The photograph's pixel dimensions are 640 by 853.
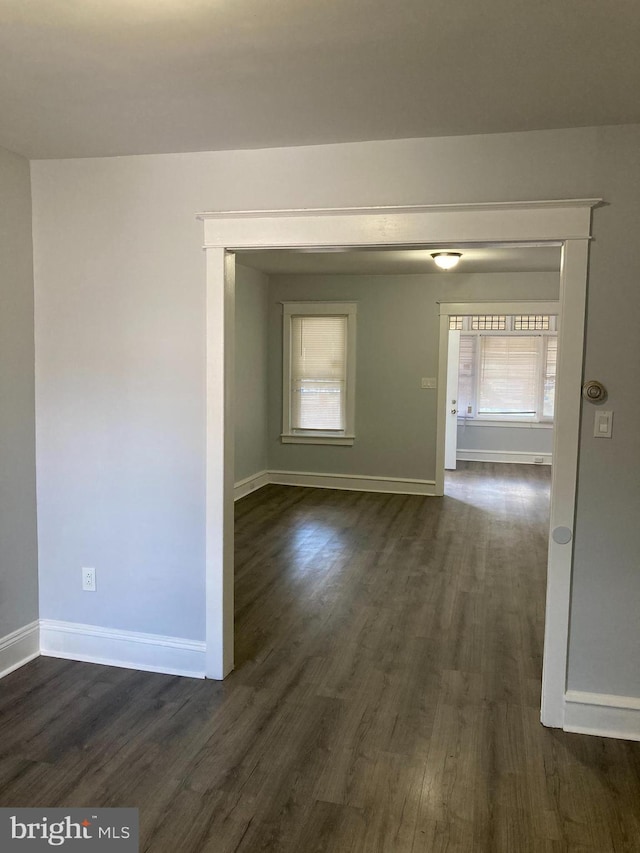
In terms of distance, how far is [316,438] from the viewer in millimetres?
7656

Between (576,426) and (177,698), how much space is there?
83.1 inches

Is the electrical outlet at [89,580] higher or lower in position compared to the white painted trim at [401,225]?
lower

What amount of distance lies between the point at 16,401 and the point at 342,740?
216cm

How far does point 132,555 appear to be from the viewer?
10.4 feet

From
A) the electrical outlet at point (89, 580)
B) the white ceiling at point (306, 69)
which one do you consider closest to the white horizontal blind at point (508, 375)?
the white ceiling at point (306, 69)

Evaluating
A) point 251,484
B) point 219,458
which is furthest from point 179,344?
point 251,484

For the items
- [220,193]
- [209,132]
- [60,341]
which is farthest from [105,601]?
[209,132]

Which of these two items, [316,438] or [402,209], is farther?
[316,438]

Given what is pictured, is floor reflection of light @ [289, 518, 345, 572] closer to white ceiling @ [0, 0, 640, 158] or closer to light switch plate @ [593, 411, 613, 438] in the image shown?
light switch plate @ [593, 411, 613, 438]

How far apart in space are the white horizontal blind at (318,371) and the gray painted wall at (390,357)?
0.67 ft

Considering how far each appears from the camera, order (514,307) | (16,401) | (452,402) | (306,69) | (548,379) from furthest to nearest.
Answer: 1. (548,379)
2. (452,402)
3. (514,307)
4. (16,401)
5. (306,69)

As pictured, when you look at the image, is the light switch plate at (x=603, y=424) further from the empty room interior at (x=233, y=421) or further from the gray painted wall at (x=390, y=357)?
the gray painted wall at (x=390, y=357)

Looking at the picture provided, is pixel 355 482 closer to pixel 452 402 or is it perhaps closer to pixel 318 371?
pixel 318 371

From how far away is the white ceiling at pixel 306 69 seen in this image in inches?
67.8
